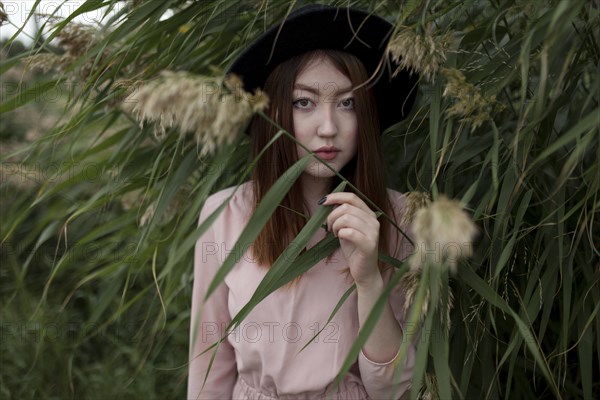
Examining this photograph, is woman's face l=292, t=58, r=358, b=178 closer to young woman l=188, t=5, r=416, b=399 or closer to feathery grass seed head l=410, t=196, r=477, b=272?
young woman l=188, t=5, r=416, b=399

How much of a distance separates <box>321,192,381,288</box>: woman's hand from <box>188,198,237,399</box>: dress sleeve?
328 millimetres

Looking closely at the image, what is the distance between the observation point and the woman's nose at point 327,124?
105cm

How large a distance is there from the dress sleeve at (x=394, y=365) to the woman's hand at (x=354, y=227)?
12 centimetres

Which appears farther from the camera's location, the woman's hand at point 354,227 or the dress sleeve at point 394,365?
the dress sleeve at point 394,365

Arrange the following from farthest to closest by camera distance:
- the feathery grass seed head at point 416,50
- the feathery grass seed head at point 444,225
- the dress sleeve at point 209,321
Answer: the dress sleeve at point 209,321, the feathery grass seed head at point 416,50, the feathery grass seed head at point 444,225

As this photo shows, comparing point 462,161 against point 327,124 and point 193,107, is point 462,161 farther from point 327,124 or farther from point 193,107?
point 193,107

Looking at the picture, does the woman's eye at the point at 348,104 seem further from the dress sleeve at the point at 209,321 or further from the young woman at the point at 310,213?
the dress sleeve at the point at 209,321

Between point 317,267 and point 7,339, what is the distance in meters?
1.21

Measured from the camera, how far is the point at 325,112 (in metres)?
1.06

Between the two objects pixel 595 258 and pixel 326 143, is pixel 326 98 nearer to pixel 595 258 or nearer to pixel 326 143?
pixel 326 143

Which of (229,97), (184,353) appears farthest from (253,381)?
(184,353)

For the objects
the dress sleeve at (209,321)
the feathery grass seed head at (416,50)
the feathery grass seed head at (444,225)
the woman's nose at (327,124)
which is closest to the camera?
the feathery grass seed head at (444,225)

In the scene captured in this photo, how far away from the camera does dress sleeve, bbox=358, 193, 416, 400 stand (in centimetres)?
109

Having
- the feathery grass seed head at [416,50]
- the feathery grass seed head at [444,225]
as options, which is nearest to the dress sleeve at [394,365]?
the feathery grass seed head at [416,50]
